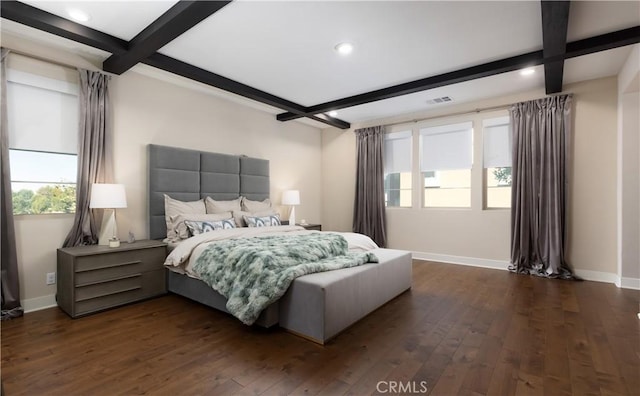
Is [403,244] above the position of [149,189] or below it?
below

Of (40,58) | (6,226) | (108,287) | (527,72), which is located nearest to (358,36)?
(527,72)

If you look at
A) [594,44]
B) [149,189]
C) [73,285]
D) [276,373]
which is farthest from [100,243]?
[594,44]

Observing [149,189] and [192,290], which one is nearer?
[192,290]

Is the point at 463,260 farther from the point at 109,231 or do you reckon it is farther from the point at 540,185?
the point at 109,231

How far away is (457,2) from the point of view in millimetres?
2430

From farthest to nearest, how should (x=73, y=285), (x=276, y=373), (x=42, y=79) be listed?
(x=42, y=79) < (x=73, y=285) < (x=276, y=373)

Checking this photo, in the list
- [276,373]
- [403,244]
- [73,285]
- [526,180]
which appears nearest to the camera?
[276,373]

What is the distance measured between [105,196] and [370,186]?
13.7 feet

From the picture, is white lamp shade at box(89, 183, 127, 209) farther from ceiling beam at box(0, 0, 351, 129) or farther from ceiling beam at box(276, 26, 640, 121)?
ceiling beam at box(276, 26, 640, 121)

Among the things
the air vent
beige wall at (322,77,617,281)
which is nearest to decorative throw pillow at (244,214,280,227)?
beige wall at (322,77,617,281)

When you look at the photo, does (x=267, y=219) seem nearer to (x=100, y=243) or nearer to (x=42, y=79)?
(x=100, y=243)

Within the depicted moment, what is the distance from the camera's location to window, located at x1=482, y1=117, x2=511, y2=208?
15.4 ft

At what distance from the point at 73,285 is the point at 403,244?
4.71 metres

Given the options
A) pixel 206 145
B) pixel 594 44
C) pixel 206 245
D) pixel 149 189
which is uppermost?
pixel 594 44
